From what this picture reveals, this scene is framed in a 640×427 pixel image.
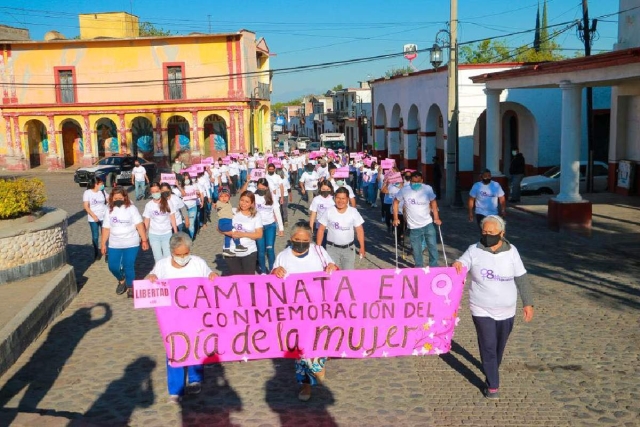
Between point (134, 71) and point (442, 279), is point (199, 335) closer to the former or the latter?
point (442, 279)

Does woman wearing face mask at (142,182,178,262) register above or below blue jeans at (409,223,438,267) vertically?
above

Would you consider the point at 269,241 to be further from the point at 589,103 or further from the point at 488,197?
the point at 589,103

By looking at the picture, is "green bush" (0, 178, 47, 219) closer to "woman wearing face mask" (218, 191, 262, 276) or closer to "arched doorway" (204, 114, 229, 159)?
"woman wearing face mask" (218, 191, 262, 276)

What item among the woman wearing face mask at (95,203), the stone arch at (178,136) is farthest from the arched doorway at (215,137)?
the woman wearing face mask at (95,203)

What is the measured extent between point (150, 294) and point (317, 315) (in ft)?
5.03

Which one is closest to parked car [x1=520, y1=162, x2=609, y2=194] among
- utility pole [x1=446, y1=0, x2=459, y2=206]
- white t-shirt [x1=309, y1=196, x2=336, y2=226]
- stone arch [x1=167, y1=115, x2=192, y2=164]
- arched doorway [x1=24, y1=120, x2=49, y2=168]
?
utility pole [x1=446, y1=0, x2=459, y2=206]

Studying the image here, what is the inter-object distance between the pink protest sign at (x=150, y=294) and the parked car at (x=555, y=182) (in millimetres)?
18590

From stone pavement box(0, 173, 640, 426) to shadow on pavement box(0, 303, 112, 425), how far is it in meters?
0.01

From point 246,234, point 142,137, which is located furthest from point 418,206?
point 142,137

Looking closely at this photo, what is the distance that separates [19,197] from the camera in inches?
412

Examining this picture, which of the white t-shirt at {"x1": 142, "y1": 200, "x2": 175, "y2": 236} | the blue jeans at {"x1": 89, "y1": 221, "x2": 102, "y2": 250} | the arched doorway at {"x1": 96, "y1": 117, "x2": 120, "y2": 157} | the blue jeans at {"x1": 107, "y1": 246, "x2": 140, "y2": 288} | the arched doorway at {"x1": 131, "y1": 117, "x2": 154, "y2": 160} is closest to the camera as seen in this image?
the blue jeans at {"x1": 107, "y1": 246, "x2": 140, "y2": 288}

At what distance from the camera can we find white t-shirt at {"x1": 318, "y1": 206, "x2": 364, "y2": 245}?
28.8 feet

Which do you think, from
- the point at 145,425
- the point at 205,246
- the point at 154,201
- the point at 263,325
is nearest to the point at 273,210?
the point at 154,201

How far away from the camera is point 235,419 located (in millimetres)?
5980
